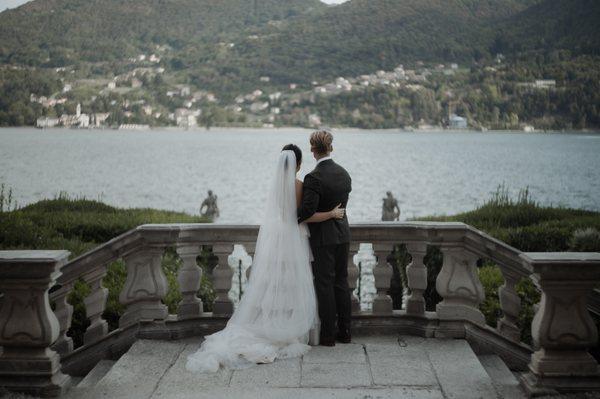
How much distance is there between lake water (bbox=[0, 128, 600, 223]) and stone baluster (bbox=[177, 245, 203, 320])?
31.0 m

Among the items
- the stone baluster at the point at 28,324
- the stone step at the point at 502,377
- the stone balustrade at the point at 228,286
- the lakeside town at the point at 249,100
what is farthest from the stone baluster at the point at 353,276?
the lakeside town at the point at 249,100

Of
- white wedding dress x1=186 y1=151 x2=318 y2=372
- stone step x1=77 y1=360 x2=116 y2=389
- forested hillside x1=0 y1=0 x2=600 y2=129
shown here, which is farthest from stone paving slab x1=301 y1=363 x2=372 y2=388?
forested hillside x1=0 y1=0 x2=600 y2=129

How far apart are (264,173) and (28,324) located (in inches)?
3337

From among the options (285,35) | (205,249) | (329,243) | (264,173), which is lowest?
(264,173)

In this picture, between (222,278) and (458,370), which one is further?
(222,278)

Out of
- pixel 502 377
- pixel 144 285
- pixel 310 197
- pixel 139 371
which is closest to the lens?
pixel 139 371

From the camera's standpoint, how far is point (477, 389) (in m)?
5.60

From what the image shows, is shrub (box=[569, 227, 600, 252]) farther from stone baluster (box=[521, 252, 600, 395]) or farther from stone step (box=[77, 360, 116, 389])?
stone step (box=[77, 360, 116, 389])

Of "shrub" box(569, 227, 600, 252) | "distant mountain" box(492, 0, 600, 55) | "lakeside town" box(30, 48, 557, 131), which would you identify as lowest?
"shrub" box(569, 227, 600, 252)

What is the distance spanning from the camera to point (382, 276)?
7.07m

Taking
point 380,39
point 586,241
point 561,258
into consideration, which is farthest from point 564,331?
point 380,39

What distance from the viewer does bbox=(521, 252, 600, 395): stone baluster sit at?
5307 mm

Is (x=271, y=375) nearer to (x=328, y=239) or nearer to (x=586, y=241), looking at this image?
(x=328, y=239)

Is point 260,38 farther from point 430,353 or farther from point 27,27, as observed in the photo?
point 430,353
